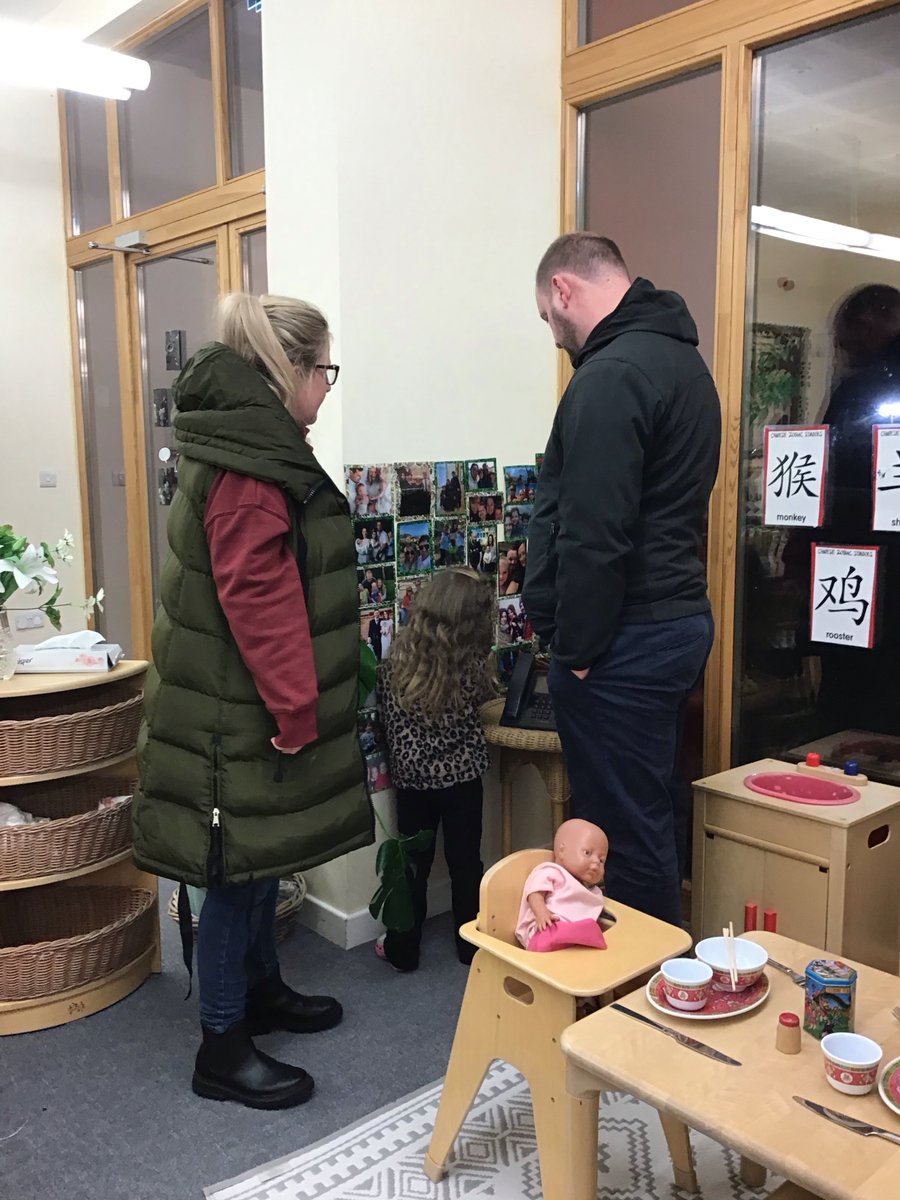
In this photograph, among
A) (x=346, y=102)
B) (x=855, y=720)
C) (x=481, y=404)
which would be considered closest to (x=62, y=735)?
(x=481, y=404)

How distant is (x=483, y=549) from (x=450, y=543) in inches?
5.2

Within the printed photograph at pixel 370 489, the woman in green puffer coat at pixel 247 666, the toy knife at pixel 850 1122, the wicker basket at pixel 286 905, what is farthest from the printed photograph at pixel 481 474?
the toy knife at pixel 850 1122

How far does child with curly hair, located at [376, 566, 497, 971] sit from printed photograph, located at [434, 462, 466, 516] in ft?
0.75

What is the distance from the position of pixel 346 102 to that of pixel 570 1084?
2225mm

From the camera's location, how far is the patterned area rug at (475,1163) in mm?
1786

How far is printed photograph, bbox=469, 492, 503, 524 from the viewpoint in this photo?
289cm

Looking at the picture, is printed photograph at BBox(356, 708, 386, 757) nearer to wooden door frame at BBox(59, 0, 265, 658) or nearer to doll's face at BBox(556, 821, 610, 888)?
doll's face at BBox(556, 821, 610, 888)

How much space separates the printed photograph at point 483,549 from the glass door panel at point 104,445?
90.1 inches

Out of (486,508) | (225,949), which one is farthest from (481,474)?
(225,949)

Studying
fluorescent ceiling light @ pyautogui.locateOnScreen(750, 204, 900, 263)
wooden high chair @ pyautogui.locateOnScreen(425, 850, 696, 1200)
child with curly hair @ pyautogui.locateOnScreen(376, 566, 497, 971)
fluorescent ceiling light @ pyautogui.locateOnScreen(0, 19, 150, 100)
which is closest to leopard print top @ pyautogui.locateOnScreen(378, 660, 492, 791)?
child with curly hair @ pyautogui.locateOnScreen(376, 566, 497, 971)

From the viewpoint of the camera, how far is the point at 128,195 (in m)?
4.36

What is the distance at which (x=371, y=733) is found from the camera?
8.80ft

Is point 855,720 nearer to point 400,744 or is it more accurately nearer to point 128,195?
point 400,744

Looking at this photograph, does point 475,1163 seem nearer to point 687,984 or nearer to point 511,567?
point 687,984
